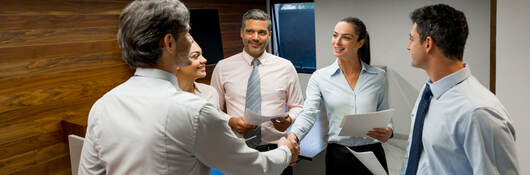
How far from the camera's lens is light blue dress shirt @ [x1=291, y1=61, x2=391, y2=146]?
2.41 m

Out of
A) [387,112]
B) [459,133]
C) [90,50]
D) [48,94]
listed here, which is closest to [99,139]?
[459,133]

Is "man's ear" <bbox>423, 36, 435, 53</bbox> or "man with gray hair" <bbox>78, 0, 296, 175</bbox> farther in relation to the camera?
"man's ear" <bbox>423, 36, 435, 53</bbox>

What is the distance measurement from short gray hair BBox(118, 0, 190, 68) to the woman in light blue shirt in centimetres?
127

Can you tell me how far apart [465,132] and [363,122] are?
26.8 inches

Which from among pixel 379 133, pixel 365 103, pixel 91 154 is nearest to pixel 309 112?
pixel 365 103

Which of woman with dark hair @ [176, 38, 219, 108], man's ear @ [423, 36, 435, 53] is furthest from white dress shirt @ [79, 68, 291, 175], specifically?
woman with dark hair @ [176, 38, 219, 108]

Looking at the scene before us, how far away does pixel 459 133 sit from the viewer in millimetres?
1369

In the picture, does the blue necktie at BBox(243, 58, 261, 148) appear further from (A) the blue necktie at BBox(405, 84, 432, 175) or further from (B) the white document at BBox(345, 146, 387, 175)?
(A) the blue necktie at BBox(405, 84, 432, 175)

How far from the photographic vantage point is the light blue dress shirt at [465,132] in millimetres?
1283

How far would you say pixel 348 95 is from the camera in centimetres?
242

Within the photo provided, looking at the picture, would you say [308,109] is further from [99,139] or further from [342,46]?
[99,139]

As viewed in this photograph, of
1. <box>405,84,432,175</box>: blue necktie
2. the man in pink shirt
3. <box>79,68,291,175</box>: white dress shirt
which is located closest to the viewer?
<box>79,68,291,175</box>: white dress shirt

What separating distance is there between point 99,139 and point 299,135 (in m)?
1.35

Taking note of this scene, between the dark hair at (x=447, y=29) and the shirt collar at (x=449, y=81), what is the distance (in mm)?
68
